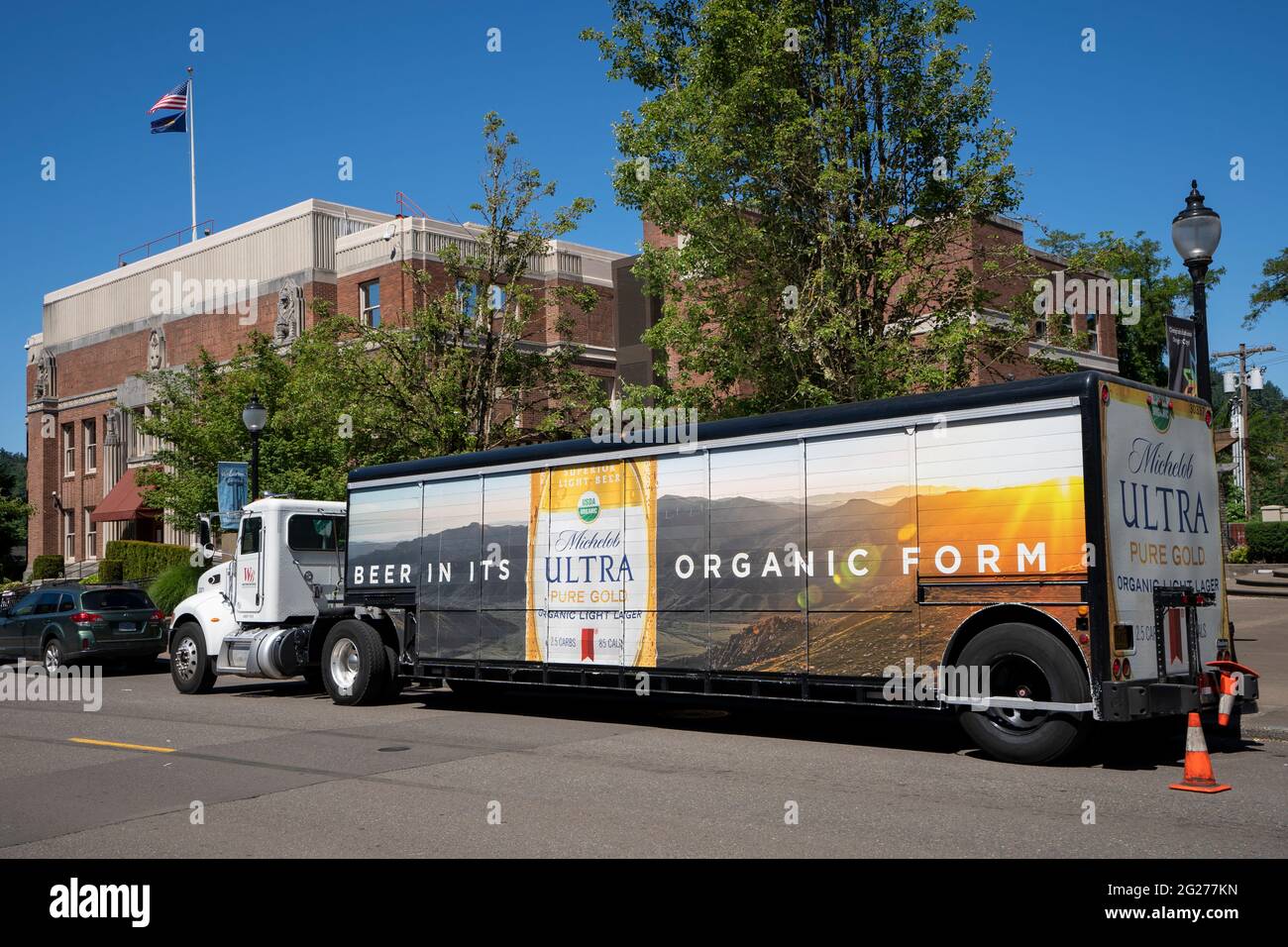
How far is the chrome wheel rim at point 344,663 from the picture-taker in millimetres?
16362

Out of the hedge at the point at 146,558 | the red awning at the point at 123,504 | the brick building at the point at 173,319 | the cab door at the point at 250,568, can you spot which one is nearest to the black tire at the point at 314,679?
the cab door at the point at 250,568

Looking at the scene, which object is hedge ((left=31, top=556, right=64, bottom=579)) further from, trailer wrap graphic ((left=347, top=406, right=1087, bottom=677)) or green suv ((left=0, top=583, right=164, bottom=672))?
trailer wrap graphic ((left=347, top=406, right=1087, bottom=677))

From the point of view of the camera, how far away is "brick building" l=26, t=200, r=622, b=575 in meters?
41.6

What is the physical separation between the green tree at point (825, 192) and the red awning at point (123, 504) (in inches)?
1326

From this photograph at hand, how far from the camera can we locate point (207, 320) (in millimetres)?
47625

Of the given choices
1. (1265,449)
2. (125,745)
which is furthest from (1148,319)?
(125,745)

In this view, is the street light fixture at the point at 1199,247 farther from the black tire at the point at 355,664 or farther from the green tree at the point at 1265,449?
the green tree at the point at 1265,449

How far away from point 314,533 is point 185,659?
3079mm

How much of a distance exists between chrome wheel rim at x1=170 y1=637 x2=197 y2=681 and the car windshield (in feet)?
14.3

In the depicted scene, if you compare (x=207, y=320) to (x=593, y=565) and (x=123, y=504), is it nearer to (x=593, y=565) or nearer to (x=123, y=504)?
(x=123, y=504)

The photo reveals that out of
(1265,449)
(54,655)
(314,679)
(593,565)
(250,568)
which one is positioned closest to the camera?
(593,565)

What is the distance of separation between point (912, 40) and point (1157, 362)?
42778mm
